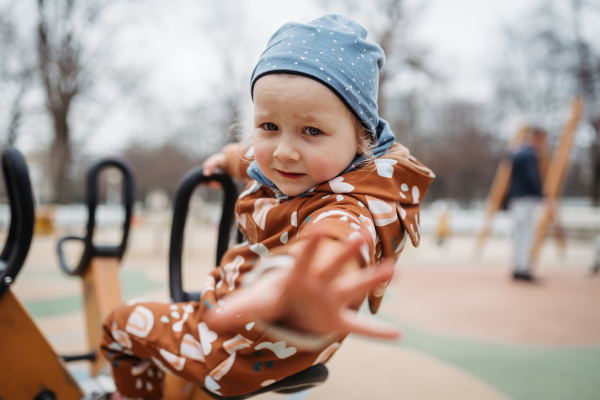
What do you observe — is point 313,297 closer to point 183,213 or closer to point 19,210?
point 183,213

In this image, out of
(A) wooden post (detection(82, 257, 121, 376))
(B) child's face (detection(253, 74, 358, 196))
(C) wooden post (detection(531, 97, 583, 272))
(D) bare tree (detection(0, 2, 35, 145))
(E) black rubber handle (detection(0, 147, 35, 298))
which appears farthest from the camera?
(D) bare tree (detection(0, 2, 35, 145))

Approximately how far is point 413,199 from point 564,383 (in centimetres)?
184

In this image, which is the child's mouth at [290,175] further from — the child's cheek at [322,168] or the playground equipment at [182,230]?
the playground equipment at [182,230]

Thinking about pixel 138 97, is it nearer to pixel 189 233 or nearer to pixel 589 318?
pixel 189 233

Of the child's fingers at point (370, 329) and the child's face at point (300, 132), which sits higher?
the child's face at point (300, 132)

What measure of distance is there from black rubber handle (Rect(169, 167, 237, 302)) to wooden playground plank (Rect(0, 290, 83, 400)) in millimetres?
515

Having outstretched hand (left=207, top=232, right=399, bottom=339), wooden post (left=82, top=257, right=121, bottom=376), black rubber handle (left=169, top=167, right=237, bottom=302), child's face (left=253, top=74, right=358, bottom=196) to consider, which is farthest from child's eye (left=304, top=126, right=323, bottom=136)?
wooden post (left=82, top=257, right=121, bottom=376)

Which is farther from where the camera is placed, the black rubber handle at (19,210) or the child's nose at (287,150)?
the black rubber handle at (19,210)

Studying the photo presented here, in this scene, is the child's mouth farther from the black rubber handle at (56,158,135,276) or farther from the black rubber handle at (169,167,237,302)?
the black rubber handle at (56,158,135,276)

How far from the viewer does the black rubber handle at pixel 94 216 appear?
1.89m

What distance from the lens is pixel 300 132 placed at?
943 mm

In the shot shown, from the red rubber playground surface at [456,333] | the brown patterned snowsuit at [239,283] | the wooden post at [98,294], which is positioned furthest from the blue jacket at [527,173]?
the wooden post at [98,294]

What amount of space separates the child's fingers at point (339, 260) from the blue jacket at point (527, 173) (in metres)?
5.06

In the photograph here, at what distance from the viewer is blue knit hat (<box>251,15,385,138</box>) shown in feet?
3.02
